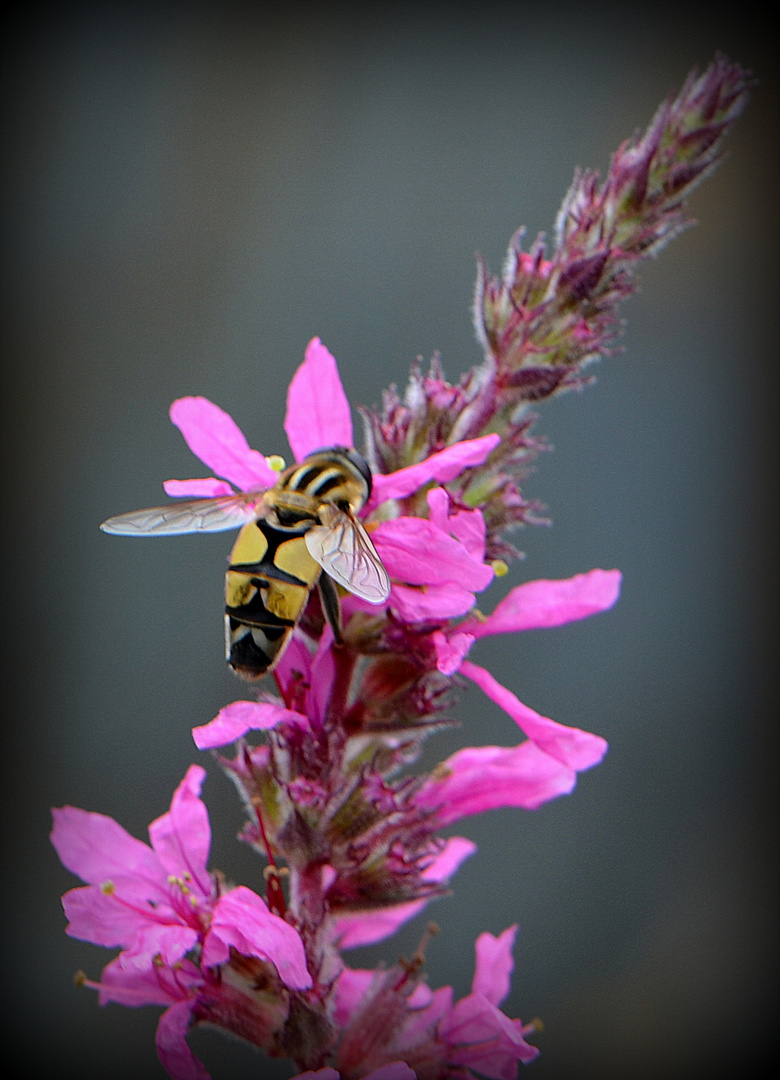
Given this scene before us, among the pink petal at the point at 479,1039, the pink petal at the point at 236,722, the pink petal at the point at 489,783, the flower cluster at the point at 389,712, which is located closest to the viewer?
the pink petal at the point at 236,722

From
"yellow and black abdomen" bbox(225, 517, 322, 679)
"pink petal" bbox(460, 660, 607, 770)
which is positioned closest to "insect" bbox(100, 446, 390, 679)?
"yellow and black abdomen" bbox(225, 517, 322, 679)

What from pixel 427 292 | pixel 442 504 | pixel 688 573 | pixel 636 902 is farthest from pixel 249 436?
pixel 442 504

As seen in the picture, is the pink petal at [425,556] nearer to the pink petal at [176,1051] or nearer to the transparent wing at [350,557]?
the transparent wing at [350,557]

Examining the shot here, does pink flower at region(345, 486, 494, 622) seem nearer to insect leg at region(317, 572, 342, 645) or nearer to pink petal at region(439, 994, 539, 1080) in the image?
insect leg at region(317, 572, 342, 645)

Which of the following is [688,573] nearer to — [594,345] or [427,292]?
[427,292]

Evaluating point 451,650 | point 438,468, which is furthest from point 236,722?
point 438,468

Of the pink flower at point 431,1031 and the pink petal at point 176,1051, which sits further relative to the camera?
the pink flower at point 431,1031

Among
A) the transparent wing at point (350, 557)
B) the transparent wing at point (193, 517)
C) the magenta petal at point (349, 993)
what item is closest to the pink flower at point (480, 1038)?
the magenta petal at point (349, 993)
